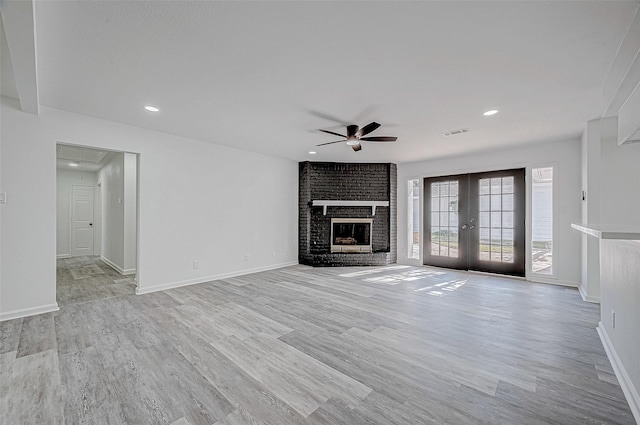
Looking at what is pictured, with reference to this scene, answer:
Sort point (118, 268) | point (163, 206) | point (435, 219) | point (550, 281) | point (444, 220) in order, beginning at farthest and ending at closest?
1. point (435, 219)
2. point (444, 220)
3. point (118, 268)
4. point (550, 281)
5. point (163, 206)

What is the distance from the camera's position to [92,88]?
2801 millimetres

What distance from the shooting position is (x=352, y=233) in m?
6.73

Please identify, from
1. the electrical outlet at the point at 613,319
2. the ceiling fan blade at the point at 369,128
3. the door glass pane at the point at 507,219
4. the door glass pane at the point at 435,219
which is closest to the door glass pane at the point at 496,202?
the door glass pane at the point at 507,219

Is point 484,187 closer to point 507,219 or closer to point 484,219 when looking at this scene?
point 484,219

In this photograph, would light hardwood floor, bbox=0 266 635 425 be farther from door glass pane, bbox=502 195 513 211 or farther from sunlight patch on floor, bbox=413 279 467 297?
door glass pane, bbox=502 195 513 211

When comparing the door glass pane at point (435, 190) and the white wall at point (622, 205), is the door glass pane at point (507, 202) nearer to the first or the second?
the door glass pane at point (435, 190)

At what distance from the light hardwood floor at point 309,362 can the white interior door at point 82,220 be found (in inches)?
212

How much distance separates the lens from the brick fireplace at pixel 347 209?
650 cm

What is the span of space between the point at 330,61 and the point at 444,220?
16.1 ft

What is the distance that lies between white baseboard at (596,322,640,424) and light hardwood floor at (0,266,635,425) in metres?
0.05

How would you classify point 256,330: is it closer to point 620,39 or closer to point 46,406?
point 46,406

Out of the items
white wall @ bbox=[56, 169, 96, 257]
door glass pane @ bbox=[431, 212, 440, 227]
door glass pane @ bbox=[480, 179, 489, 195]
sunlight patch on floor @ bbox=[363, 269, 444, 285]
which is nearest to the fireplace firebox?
sunlight patch on floor @ bbox=[363, 269, 444, 285]

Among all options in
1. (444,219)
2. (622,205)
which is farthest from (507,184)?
(622,205)

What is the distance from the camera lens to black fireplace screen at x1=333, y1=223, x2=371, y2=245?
6656 millimetres
